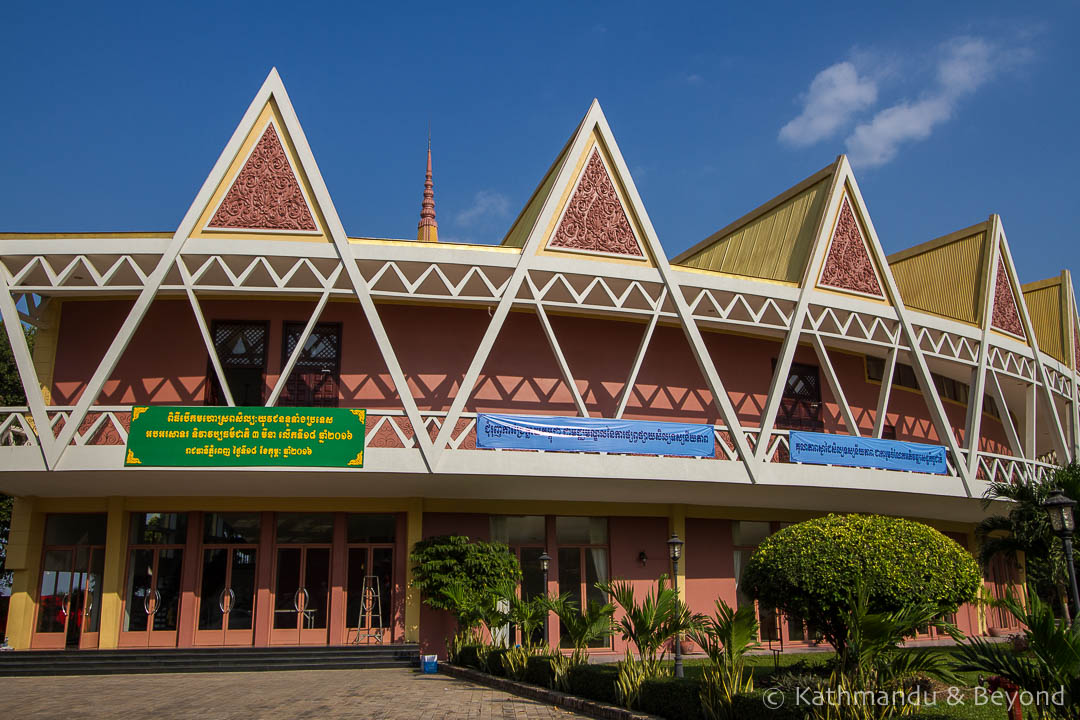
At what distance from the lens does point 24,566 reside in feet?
63.2

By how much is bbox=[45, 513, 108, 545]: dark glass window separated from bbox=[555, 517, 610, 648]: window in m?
10.9

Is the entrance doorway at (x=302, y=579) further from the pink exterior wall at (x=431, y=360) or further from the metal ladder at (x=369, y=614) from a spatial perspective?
the pink exterior wall at (x=431, y=360)

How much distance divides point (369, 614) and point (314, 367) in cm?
598

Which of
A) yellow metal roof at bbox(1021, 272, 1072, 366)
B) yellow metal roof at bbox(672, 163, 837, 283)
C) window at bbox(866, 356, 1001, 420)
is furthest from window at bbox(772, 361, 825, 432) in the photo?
yellow metal roof at bbox(1021, 272, 1072, 366)

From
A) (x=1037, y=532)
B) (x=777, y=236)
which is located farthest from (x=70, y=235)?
(x=1037, y=532)

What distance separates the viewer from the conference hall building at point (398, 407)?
17656 mm

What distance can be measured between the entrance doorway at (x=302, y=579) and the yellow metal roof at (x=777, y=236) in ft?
40.6

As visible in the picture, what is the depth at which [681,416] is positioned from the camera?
2195 cm

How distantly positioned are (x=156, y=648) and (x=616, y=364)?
12683 mm

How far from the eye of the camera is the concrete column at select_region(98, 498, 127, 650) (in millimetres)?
18922

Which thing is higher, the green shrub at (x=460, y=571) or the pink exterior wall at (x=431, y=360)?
the pink exterior wall at (x=431, y=360)

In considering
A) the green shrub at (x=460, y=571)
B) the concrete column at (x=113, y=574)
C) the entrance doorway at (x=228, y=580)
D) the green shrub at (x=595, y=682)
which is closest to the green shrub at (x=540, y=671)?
the green shrub at (x=595, y=682)

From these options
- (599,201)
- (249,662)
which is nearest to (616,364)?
(599,201)

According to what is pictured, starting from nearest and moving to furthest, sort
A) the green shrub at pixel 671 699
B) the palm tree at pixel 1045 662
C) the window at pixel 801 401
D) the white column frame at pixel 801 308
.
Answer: the palm tree at pixel 1045 662 → the green shrub at pixel 671 699 → the white column frame at pixel 801 308 → the window at pixel 801 401
